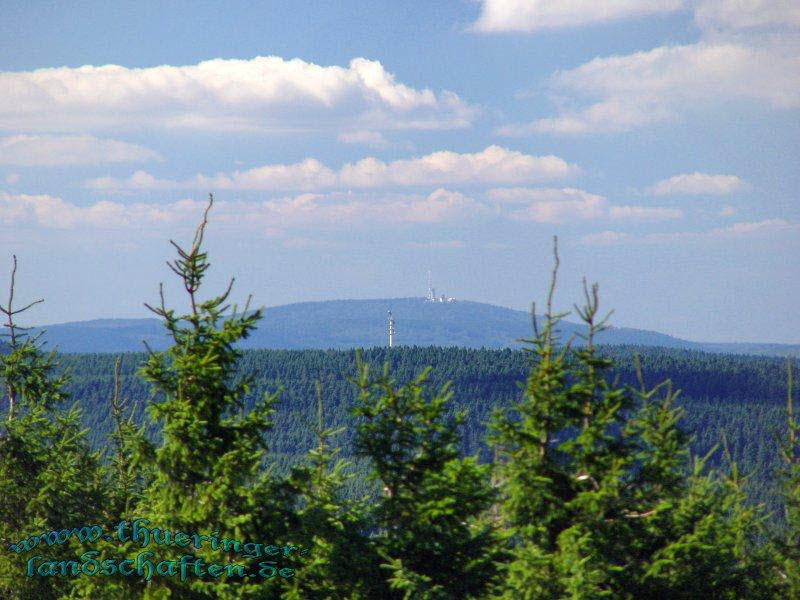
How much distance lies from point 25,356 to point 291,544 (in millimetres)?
9606

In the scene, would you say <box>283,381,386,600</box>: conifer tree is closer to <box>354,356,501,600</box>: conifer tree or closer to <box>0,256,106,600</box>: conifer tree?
<box>354,356,501,600</box>: conifer tree

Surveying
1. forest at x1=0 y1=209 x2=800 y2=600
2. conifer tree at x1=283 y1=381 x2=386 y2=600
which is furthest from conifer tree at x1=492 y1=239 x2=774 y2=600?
conifer tree at x1=283 y1=381 x2=386 y2=600

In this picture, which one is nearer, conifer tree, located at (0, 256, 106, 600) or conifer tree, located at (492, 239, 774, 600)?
conifer tree, located at (492, 239, 774, 600)

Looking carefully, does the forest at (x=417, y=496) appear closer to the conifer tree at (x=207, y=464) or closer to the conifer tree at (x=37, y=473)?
the conifer tree at (x=207, y=464)

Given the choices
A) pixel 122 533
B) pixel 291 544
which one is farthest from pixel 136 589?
pixel 291 544

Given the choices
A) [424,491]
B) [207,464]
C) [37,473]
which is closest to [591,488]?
[424,491]

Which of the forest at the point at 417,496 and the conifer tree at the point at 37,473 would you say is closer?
the forest at the point at 417,496

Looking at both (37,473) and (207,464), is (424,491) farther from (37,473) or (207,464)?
(37,473)

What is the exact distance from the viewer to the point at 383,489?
17547 mm

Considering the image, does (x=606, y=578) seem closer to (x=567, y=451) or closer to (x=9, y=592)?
(x=567, y=451)

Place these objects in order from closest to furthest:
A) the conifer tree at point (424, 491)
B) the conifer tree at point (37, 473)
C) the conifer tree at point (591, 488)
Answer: the conifer tree at point (591, 488), the conifer tree at point (424, 491), the conifer tree at point (37, 473)

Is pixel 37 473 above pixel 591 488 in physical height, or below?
below

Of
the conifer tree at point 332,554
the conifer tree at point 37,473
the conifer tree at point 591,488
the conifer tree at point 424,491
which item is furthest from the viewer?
the conifer tree at point 37,473

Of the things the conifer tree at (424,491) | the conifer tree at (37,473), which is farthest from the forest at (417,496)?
the conifer tree at (37,473)
